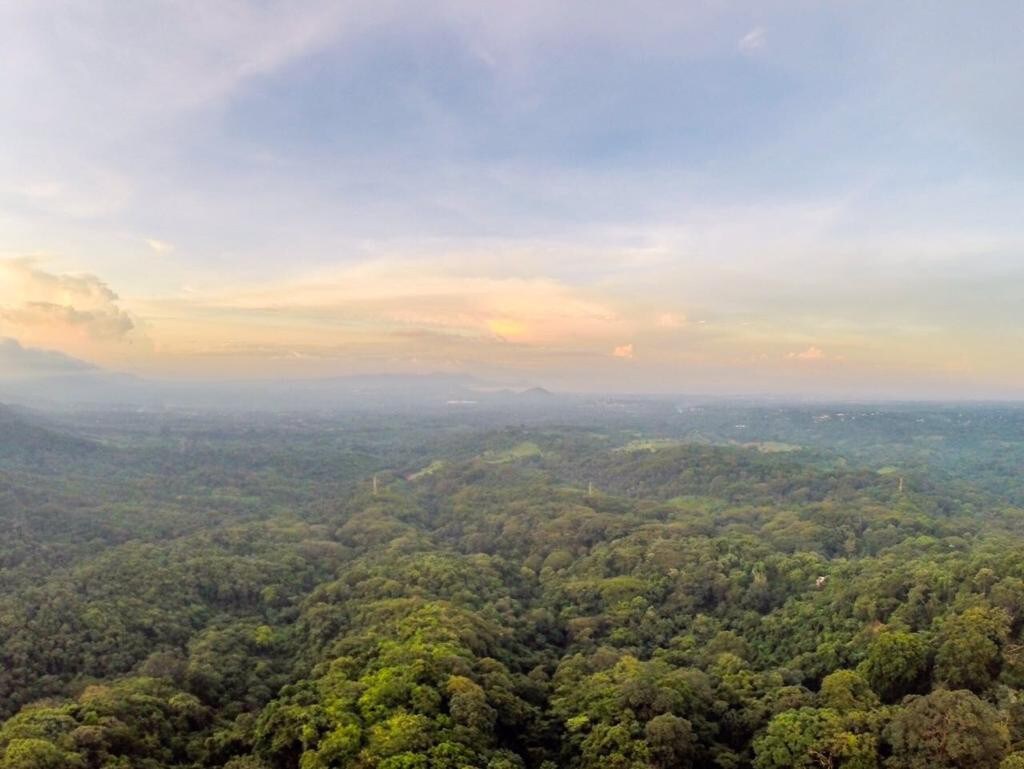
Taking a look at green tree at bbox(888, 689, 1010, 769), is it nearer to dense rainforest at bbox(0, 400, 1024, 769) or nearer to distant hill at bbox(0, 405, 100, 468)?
dense rainforest at bbox(0, 400, 1024, 769)

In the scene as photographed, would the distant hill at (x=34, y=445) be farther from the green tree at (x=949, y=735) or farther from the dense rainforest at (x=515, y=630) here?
the green tree at (x=949, y=735)

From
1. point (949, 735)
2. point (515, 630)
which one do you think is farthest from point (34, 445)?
point (949, 735)

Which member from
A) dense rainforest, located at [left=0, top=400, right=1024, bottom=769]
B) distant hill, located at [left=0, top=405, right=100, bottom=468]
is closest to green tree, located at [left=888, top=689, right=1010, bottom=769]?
dense rainforest, located at [left=0, top=400, right=1024, bottom=769]

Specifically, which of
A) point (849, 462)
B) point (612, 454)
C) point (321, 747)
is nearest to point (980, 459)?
point (849, 462)

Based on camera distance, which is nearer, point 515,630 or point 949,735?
point 949,735

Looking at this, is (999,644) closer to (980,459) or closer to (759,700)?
(759,700)

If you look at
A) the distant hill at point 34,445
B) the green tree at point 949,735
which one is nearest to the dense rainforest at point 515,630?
the green tree at point 949,735

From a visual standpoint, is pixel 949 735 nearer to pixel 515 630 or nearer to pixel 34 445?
pixel 515 630

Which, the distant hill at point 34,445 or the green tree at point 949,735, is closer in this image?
the green tree at point 949,735

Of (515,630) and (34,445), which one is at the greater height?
(34,445)
